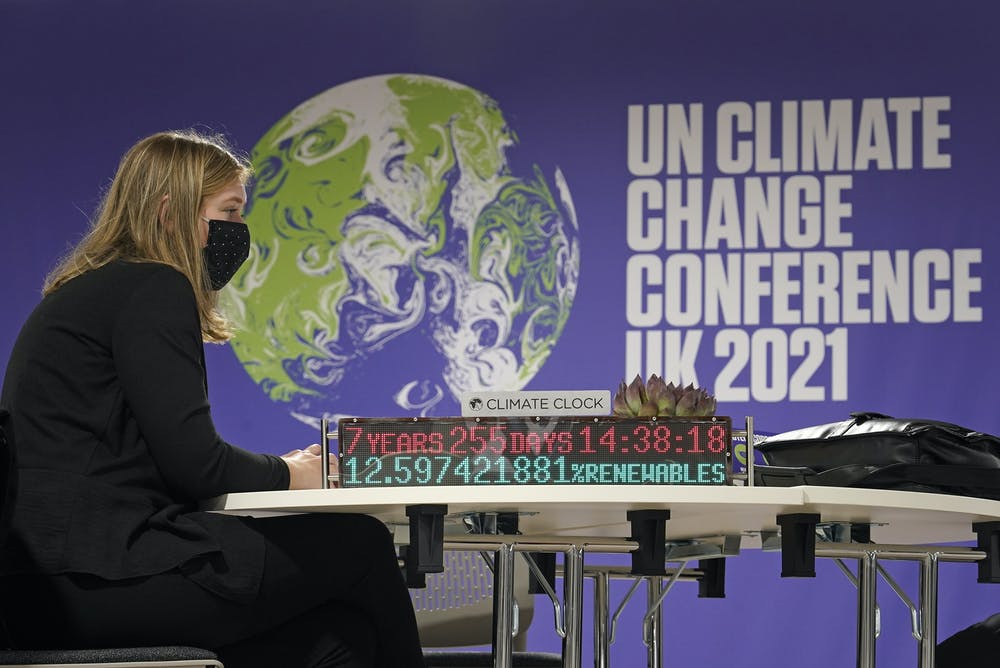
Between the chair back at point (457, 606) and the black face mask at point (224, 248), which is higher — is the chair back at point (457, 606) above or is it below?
below

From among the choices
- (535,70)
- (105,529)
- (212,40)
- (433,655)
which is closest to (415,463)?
(105,529)

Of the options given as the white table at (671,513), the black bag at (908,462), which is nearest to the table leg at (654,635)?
the white table at (671,513)

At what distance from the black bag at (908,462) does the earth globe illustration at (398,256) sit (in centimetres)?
236

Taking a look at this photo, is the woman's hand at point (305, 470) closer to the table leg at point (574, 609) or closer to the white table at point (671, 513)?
the white table at point (671, 513)

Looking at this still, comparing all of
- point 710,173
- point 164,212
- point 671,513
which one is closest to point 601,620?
point 671,513

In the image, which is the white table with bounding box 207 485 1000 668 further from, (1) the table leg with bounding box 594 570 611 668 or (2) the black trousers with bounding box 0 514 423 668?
(1) the table leg with bounding box 594 570 611 668

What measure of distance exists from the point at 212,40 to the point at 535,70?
1.15 metres

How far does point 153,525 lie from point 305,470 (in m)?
0.24

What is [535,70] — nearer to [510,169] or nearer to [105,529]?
[510,169]

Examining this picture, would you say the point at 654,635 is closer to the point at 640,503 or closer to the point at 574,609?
the point at 574,609

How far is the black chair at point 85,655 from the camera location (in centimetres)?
150

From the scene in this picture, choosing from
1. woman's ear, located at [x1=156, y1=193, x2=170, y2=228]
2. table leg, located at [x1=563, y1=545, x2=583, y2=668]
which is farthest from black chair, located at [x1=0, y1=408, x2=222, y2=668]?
table leg, located at [x1=563, y1=545, x2=583, y2=668]

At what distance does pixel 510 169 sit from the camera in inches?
183

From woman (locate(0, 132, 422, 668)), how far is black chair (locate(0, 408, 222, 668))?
6 cm
